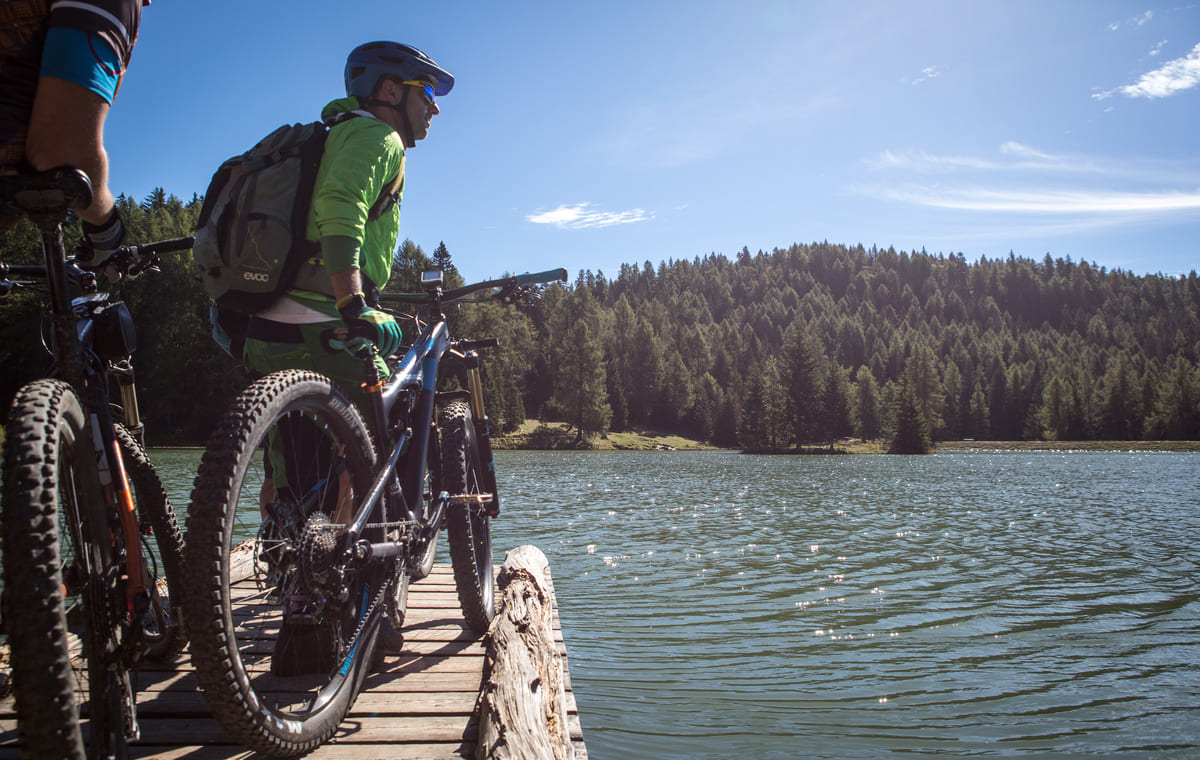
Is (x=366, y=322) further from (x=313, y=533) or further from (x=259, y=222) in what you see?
(x=313, y=533)

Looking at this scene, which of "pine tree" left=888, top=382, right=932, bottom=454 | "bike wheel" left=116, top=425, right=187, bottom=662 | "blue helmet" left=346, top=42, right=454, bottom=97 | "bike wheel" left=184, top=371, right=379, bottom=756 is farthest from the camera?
"pine tree" left=888, top=382, right=932, bottom=454

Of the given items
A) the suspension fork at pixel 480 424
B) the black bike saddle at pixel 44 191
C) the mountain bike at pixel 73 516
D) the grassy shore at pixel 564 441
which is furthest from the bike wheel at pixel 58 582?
the grassy shore at pixel 564 441

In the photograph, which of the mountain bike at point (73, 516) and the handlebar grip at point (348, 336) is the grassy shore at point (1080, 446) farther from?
the mountain bike at point (73, 516)

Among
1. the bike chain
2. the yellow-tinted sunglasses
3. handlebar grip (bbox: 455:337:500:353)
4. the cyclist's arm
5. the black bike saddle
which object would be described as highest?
the yellow-tinted sunglasses

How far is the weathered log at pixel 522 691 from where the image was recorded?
2.35 meters

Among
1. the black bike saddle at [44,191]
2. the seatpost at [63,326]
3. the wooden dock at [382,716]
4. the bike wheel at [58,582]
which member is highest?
the black bike saddle at [44,191]

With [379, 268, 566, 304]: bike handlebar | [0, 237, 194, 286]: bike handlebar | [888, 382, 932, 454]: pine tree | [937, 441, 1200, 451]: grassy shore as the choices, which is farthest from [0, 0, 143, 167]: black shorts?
[937, 441, 1200, 451]: grassy shore

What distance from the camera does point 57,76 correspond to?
1701mm

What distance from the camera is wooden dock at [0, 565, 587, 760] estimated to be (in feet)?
7.67

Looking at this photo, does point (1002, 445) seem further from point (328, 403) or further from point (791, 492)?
point (328, 403)

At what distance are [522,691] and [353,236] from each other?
6.25 feet

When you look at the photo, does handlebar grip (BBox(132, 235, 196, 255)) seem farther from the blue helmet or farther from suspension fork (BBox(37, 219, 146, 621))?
the blue helmet

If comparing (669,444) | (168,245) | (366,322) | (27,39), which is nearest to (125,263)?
(168,245)

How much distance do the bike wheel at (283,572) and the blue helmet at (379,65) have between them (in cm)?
174
